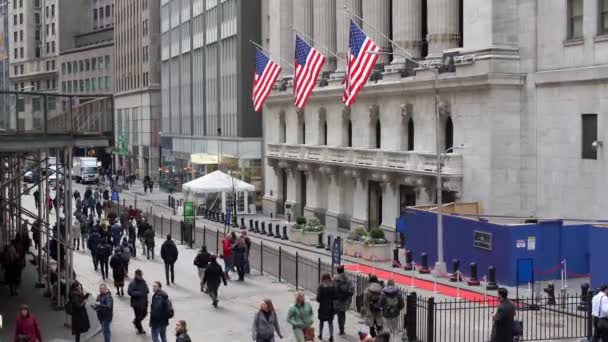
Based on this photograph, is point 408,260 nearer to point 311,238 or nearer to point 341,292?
point 311,238

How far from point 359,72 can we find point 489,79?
5339 mm

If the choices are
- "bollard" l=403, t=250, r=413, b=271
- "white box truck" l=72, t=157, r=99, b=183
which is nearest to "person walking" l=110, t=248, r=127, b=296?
"bollard" l=403, t=250, r=413, b=271

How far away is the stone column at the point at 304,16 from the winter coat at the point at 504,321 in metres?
41.0

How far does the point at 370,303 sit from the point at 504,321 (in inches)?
144

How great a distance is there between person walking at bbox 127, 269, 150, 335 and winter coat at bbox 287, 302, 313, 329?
442 cm

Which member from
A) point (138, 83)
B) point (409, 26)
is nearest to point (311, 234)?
point (409, 26)

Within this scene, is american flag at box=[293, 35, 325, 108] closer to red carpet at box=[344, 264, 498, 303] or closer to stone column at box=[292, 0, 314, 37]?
red carpet at box=[344, 264, 498, 303]

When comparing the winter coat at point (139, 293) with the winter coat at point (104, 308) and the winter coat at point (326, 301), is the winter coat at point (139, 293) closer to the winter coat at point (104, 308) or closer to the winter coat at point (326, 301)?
the winter coat at point (104, 308)

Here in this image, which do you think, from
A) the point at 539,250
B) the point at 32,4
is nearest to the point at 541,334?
the point at 539,250

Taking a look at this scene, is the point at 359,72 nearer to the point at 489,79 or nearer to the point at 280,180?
the point at 489,79

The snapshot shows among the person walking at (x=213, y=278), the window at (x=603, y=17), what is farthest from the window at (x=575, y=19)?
the person walking at (x=213, y=278)

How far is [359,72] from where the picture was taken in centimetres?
3569

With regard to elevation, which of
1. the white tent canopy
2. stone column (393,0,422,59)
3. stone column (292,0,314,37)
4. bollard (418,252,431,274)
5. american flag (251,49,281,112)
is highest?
stone column (292,0,314,37)

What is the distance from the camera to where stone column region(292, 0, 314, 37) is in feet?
188
